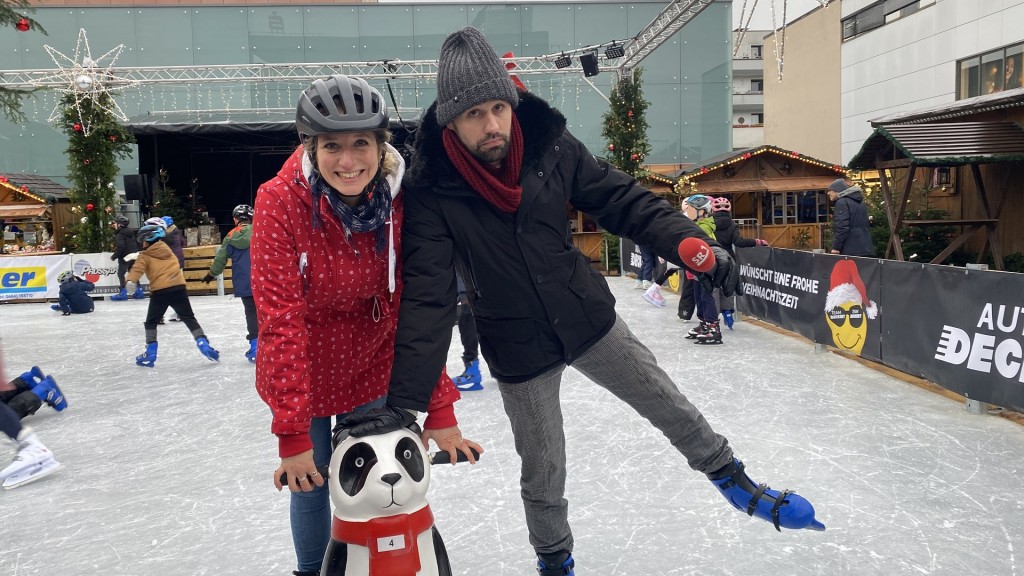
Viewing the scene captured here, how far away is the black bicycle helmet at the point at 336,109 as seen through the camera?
1.92 meters

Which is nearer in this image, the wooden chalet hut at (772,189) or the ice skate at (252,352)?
the ice skate at (252,352)

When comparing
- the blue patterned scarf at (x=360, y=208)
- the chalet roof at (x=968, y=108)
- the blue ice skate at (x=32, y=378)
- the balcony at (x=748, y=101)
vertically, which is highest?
the balcony at (x=748, y=101)

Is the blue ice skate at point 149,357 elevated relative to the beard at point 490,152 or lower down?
lower down

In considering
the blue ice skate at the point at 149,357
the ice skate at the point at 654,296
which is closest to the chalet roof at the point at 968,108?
the ice skate at the point at 654,296

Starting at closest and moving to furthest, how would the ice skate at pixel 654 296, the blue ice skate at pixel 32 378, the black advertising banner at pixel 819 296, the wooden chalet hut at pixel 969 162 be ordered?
the blue ice skate at pixel 32 378, the black advertising banner at pixel 819 296, the wooden chalet hut at pixel 969 162, the ice skate at pixel 654 296

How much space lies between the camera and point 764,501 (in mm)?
2354

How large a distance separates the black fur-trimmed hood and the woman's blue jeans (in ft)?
2.25

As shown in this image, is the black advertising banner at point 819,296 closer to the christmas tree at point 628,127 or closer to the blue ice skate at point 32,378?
the blue ice skate at point 32,378

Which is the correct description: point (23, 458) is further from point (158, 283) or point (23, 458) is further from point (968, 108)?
point (968, 108)

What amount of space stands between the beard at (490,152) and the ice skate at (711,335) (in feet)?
19.3

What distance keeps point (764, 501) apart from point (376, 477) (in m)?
1.25

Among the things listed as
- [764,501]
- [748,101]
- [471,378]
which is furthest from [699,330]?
[748,101]

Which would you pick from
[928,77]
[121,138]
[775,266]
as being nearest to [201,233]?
[121,138]

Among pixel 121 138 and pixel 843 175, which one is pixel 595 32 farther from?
pixel 121 138
